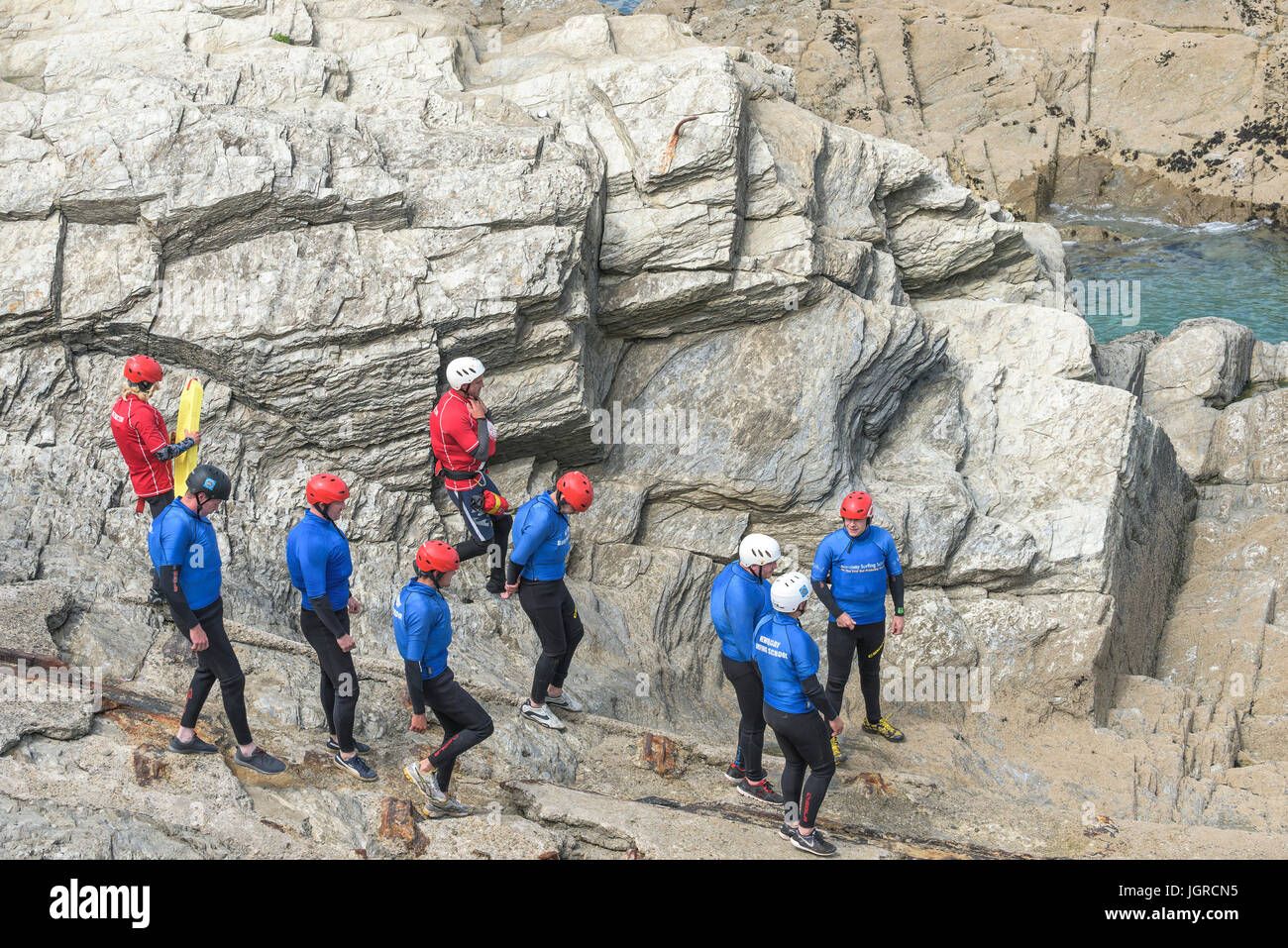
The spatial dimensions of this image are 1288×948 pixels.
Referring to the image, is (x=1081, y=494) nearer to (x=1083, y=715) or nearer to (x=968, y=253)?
(x=1083, y=715)

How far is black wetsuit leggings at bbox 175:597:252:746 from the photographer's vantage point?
7887 mm

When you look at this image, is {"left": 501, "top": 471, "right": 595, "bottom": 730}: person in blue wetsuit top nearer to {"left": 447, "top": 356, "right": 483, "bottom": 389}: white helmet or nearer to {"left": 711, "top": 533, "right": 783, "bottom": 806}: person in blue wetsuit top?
{"left": 711, "top": 533, "right": 783, "bottom": 806}: person in blue wetsuit top

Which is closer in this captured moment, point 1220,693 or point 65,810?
point 65,810

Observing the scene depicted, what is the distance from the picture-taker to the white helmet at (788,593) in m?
7.95

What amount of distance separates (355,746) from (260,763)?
742 mm

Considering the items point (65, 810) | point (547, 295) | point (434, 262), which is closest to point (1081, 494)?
point (547, 295)

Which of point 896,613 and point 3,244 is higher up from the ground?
point 3,244

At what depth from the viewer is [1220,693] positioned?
13.9 meters

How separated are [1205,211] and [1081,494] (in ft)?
91.2

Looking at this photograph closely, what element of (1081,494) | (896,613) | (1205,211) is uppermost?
(1205,211)

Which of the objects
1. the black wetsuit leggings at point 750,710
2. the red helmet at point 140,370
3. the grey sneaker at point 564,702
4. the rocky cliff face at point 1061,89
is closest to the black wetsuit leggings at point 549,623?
the grey sneaker at point 564,702

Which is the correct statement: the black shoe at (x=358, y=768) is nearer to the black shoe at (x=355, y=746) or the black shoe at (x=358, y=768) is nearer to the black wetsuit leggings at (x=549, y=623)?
the black shoe at (x=355, y=746)
